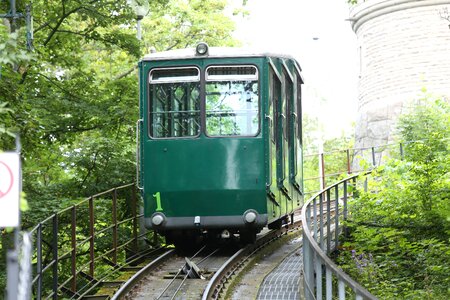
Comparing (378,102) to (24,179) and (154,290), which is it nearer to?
(24,179)

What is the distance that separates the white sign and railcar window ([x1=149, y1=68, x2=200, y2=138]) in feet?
30.2

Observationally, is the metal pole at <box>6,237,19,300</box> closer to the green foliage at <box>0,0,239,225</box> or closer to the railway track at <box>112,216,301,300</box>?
the railway track at <box>112,216,301,300</box>

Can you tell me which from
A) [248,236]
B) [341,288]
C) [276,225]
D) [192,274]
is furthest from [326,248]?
[341,288]

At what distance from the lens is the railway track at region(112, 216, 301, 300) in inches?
467

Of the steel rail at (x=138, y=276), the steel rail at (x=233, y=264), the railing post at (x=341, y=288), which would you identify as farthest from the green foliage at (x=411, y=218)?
the railing post at (x=341, y=288)

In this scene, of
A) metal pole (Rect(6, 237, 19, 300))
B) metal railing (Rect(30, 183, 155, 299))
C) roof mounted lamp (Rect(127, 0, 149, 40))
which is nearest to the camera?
metal pole (Rect(6, 237, 19, 300))

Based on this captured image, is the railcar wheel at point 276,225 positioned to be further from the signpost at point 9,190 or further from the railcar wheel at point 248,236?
the signpost at point 9,190

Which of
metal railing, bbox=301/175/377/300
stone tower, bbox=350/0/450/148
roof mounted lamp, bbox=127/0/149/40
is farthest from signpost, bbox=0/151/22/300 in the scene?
stone tower, bbox=350/0/450/148

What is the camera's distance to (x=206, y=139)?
14.1 metres

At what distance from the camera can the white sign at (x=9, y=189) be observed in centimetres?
491

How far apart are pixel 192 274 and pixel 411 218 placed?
3165mm

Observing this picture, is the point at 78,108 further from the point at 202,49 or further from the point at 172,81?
the point at 202,49

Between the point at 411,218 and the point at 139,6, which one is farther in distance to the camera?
the point at 139,6

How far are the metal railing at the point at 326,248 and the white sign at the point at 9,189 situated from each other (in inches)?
77.3
